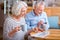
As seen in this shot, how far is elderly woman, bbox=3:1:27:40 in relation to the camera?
1.88m

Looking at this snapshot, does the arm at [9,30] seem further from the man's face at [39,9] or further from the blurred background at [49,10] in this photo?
the man's face at [39,9]

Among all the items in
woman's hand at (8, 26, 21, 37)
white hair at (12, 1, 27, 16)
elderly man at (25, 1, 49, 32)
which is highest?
white hair at (12, 1, 27, 16)

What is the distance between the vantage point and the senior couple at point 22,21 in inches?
74.6

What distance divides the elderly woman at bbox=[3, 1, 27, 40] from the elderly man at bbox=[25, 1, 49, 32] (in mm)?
91

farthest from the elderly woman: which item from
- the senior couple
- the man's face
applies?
the man's face

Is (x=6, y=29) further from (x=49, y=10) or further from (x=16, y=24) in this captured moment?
(x=49, y=10)

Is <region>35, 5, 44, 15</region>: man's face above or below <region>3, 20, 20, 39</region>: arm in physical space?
above

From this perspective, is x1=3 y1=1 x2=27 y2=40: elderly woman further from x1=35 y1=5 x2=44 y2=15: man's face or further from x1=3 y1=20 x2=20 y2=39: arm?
x1=35 y1=5 x2=44 y2=15: man's face

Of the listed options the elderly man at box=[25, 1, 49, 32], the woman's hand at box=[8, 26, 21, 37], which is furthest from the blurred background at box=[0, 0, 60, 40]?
the woman's hand at box=[8, 26, 21, 37]

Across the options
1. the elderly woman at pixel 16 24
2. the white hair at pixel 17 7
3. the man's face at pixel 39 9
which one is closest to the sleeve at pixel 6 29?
the elderly woman at pixel 16 24

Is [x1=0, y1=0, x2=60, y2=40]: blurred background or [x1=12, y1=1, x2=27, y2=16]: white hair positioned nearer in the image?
[x1=12, y1=1, x2=27, y2=16]: white hair

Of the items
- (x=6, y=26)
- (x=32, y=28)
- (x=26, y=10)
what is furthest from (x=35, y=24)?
(x=6, y=26)

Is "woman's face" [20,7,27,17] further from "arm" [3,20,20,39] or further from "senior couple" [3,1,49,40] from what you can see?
"arm" [3,20,20,39]

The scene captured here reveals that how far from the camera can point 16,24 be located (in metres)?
1.92
